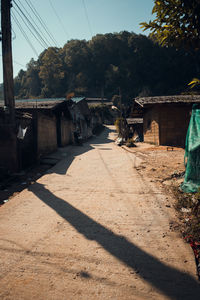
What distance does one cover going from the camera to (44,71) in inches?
1917

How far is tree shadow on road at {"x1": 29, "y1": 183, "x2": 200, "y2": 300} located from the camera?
72.6 inches

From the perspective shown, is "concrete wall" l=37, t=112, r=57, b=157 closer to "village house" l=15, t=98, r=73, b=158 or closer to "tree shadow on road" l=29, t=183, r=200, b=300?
"village house" l=15, t=98, r=73, b=158

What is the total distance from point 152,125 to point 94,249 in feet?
44.5

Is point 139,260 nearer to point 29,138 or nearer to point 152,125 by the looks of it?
point 29,138

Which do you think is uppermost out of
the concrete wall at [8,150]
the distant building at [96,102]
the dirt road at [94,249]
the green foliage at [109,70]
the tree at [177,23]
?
the green foliage at [109,70]

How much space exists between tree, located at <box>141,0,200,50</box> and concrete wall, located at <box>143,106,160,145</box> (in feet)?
35.3

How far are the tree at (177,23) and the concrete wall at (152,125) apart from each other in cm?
1076

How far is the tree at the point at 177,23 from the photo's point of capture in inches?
116

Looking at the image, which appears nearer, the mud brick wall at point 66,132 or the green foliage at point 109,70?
the mud brick wall at point 66,132

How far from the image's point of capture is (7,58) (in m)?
7.00

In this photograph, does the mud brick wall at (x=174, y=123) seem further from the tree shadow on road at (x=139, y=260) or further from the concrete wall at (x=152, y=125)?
the tree shadow on road at (x=139, y=260)

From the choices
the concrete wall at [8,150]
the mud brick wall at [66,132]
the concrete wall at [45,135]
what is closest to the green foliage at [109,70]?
the mud brick wall at [66,132]

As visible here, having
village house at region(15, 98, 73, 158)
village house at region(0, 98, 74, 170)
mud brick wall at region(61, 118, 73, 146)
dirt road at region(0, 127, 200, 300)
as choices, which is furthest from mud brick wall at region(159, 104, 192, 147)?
dirt road at region(0, 127, 200, 300)

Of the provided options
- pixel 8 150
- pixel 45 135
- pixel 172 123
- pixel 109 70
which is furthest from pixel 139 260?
pixel 109 70
